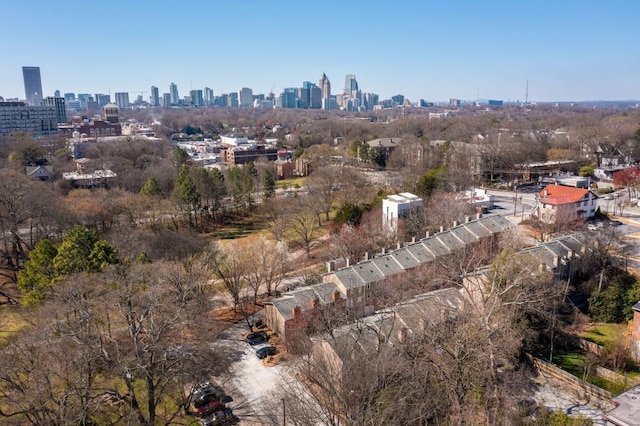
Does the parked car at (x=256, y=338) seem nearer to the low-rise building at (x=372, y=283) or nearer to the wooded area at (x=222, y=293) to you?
the low-rise building at (x=372, y=283)

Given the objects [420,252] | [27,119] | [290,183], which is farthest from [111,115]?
[420,252]

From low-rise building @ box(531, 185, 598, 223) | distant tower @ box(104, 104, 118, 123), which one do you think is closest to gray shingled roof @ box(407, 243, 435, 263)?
low-rise building @ box(531, 185, 598, 223)

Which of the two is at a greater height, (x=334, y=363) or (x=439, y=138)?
(x=439, y=138)

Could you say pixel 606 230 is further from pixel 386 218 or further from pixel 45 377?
pixel 45 377

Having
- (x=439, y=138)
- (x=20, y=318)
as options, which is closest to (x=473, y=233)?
(x=20, y=318)

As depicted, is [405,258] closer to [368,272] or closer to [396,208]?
[368,272]
